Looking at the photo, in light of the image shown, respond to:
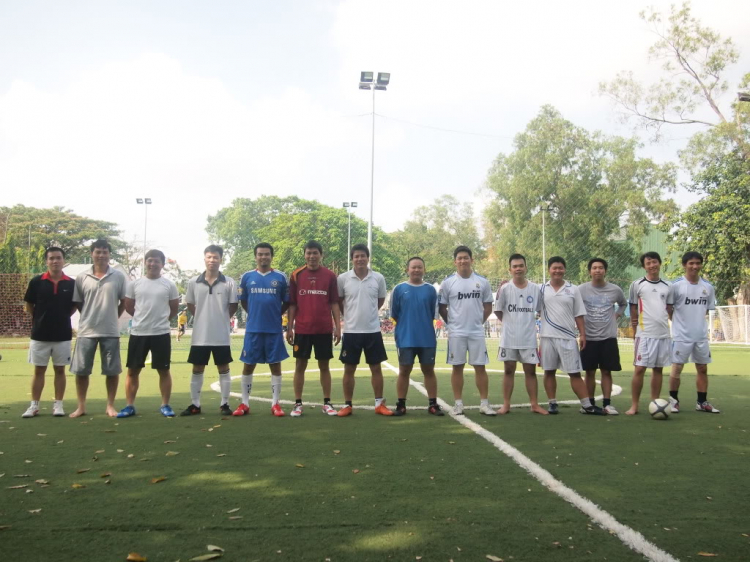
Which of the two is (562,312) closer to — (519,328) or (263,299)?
(519,328)

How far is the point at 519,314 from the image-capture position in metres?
7.21

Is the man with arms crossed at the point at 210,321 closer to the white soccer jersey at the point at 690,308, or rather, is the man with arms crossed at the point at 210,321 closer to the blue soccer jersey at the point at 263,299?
the blue soccer jersey at the point at 263,299

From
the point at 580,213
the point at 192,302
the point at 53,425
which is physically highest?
the point at 580,213

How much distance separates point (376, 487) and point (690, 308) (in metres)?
5.23

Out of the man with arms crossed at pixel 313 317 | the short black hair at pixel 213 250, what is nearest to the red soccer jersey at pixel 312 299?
the man with arms crossed at pixel 313 317

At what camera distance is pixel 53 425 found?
6270mm

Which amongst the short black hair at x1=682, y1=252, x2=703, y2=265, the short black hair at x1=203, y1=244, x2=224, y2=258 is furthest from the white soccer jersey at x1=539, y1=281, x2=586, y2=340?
the short black hair at x1=203, y1=244, x2=224, y2=258

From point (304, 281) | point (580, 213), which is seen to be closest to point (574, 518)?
point (304, 281)

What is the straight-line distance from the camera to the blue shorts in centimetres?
700

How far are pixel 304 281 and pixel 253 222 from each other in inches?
2570

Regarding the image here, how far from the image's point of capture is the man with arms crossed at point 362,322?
7.08 metres

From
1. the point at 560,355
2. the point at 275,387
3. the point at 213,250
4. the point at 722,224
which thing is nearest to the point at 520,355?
the point at 560,355

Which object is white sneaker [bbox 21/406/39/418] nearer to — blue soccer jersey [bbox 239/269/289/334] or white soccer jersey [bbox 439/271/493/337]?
blue soccer jersey [bbox 239/269/289/334]

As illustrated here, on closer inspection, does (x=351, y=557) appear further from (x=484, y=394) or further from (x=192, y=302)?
(x=192, y=302)
